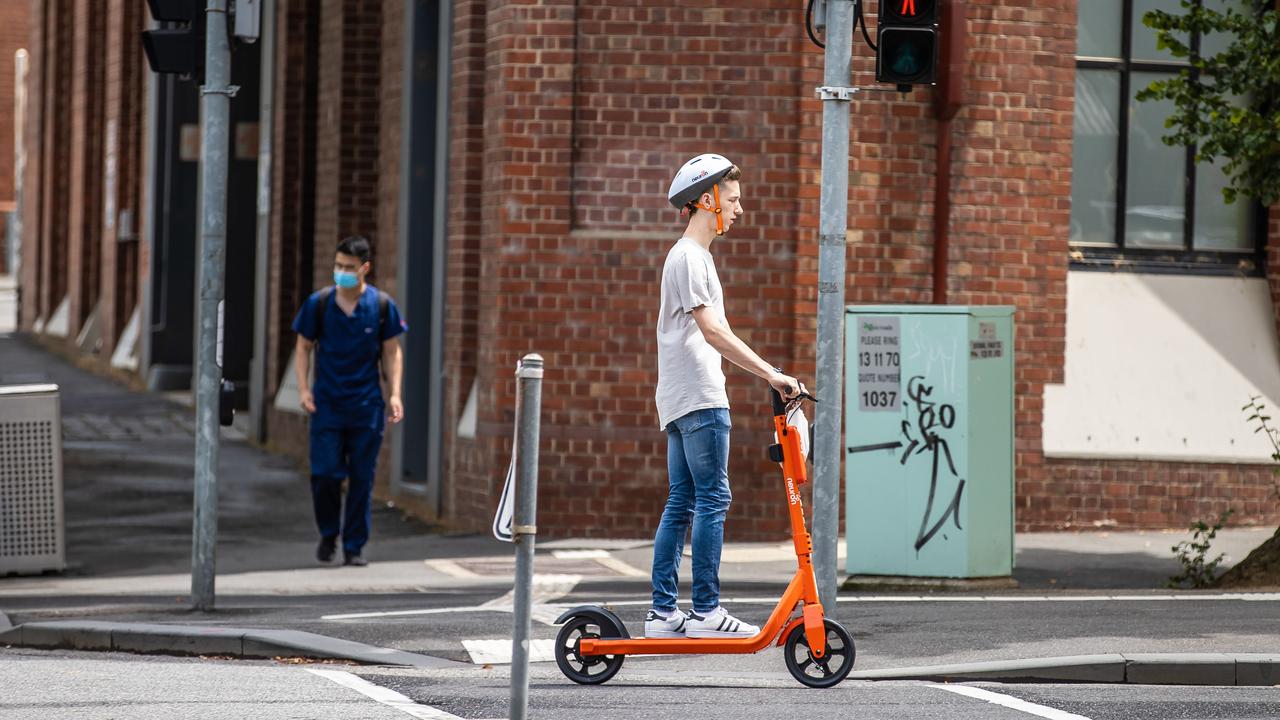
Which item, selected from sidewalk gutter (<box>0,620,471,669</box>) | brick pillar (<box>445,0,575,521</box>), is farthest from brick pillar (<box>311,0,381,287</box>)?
sidewalk gutter (<box>0,620,471,669</box>)

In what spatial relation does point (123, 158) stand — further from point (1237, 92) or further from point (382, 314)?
point (1237, 92)

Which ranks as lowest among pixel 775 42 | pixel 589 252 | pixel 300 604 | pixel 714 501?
pixel 300 604

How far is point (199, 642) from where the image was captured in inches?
347

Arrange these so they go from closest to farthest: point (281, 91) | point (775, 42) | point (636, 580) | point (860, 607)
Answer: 1. point (860, 607)
2. point (636, 580)
3. point (775, 42)
4. point (281, 91)

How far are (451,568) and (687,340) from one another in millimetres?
5077

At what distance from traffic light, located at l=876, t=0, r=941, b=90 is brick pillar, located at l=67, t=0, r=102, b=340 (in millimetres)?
24967

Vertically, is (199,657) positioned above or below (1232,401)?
below

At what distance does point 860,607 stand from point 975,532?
1.07m

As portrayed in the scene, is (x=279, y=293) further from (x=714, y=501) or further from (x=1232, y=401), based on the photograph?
(x=714, y=501)

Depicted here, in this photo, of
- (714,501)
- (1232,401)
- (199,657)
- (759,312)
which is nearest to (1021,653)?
(714,501)

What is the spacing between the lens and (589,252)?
43.4ft

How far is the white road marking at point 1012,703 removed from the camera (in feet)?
23.0

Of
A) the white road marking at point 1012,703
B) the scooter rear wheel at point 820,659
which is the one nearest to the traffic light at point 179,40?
the scooter rear wheel at point 820,659

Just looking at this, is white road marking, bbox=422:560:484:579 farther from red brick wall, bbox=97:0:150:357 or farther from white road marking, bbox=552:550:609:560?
red brick wall, bbox=97:0:150:357
